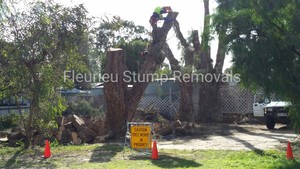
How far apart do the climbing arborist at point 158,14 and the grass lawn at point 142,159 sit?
5.60 m

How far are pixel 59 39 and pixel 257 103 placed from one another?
1232 centimetres

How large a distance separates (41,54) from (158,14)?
540cm

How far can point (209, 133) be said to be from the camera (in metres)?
17.2

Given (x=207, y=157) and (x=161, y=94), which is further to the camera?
(x=161, y=94)

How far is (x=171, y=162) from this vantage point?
10555 millimetres

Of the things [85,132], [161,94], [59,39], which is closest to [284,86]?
[59,39]

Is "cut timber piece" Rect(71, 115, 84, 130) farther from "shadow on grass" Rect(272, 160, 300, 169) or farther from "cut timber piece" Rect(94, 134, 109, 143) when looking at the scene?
"shadow on grass" Rect(272, 160, 300, 169)

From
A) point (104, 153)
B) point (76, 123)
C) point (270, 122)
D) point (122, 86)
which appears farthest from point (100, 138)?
point (270, 122)

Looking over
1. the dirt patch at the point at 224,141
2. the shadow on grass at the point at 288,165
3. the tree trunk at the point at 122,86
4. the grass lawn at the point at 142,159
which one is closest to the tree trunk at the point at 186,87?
the dirt patch at the point at 224,141

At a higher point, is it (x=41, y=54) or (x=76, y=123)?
(x=41, y=54)

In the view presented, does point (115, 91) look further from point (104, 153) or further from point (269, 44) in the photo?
point (269, 44)

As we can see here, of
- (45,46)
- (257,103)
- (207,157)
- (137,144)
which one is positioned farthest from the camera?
(257,103)

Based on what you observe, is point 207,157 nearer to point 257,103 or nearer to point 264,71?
point 264,71

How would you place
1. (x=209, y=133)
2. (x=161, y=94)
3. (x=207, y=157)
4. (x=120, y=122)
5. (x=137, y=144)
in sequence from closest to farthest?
(x=207, y=157) → (x=137, y=144) → (x=120, y=122) → (x=209, y=133) → (x=161, y=94)
